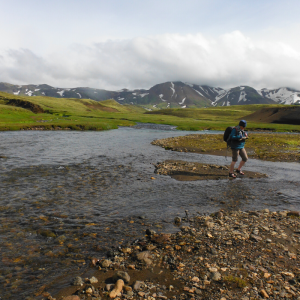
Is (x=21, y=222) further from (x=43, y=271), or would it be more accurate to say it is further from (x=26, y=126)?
(x=26, y=126)

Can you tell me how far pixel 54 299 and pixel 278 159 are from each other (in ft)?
102

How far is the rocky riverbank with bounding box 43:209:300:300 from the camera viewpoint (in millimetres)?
Result: 6633

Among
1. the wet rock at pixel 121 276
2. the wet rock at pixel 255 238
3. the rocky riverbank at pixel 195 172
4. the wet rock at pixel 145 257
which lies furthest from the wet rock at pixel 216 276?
the rocky riverbank at pixel 195 172

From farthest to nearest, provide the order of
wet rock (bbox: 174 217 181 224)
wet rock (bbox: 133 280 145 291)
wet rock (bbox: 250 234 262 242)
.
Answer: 1. wet rock (bbox: 174 217 181 224)
2. wet rock (bbox: 250 234 262 242)
3. wet rock (bbox: 133 280 145 291)

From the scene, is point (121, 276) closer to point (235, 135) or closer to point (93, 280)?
point (93, 280)

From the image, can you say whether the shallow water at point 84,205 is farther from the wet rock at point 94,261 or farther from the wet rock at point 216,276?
the wet rock at point 216,276

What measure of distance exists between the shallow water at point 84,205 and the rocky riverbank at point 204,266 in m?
0.87

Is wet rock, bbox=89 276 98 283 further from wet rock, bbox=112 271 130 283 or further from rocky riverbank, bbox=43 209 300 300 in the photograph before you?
wet rock, bbox=112 271 130 283

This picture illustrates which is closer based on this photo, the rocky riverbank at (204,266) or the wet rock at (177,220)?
the rocky riverbank at (204,266)

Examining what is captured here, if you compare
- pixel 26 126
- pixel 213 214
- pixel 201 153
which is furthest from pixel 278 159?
pixel 26 126

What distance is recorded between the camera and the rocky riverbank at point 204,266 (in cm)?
663

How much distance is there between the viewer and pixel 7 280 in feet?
23.3

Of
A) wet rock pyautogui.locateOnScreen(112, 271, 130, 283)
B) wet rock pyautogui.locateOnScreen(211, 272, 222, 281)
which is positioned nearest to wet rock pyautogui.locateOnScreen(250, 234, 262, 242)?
wet rock pyautogui.locateOnScreen(211, 272, 222, 281)

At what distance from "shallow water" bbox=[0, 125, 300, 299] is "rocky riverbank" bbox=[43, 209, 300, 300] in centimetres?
87
